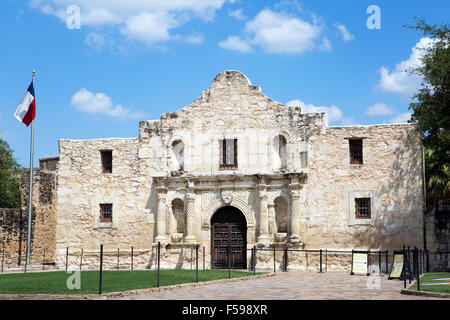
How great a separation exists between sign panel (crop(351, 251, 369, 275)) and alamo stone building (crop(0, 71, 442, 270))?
6.46 ft

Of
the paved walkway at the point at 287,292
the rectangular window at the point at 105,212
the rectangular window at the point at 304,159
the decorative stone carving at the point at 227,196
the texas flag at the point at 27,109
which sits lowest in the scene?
the paved walkway at the point at 287,292

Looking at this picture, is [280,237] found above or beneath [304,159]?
beneath

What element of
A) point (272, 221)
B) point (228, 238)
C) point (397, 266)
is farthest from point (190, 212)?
point (397, 266)

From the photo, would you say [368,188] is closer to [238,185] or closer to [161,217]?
[238,185]

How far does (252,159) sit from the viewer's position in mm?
22875

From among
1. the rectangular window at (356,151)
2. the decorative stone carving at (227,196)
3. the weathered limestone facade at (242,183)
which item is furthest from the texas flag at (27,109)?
the rectangular window at (356,151)

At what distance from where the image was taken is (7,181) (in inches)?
1358

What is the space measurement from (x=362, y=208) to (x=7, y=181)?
22.8m

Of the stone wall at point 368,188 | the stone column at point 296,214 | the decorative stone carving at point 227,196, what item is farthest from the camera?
the decorative stone carving at point 227,196

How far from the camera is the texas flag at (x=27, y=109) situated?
23.9m

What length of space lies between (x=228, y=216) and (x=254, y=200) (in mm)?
1359

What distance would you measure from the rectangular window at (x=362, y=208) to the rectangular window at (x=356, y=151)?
5.07ft

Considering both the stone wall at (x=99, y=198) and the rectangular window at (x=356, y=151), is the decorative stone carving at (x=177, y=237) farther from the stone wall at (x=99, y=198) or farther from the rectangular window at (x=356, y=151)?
the rectangular window at (x=356, y=151)

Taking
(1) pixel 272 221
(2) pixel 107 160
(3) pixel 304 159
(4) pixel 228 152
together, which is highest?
(4) pixel 228 152
